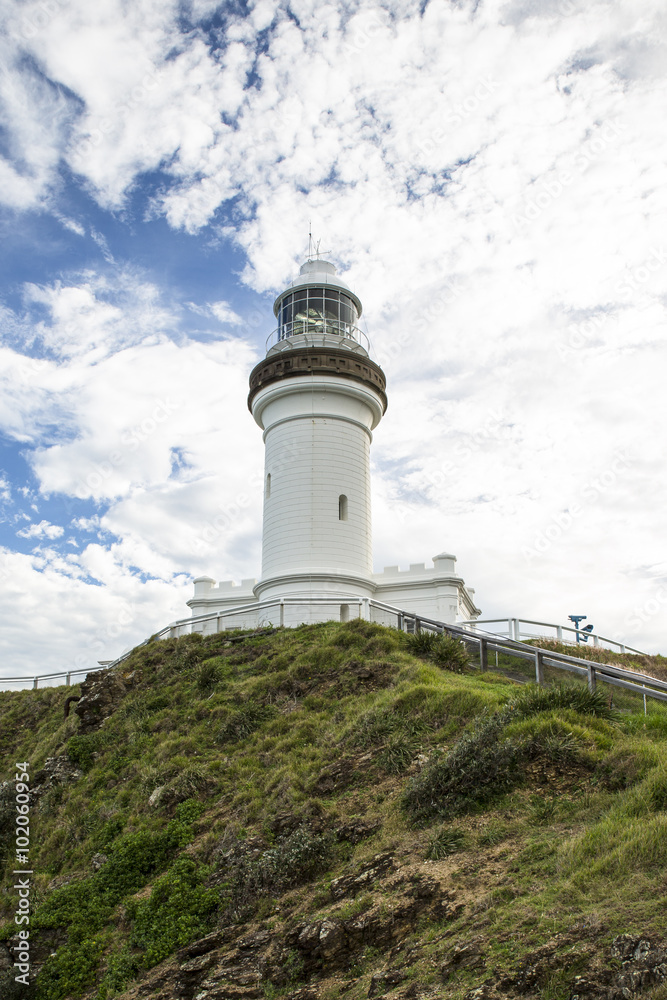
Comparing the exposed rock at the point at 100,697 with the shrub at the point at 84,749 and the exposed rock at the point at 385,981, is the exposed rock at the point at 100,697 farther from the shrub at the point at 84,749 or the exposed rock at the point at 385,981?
the exposed rock at the point at 385,981

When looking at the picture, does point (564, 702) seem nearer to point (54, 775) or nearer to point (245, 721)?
point (245, 721)

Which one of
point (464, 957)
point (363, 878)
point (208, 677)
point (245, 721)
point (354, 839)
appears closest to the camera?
point (464, 957)

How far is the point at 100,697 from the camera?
57.7 ft

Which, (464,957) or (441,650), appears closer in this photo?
(464,957)

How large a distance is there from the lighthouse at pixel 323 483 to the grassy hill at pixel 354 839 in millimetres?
6373

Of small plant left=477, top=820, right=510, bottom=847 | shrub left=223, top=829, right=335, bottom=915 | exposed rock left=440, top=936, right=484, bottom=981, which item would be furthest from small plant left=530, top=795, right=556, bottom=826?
shrub left=223, top=829, right=335, bottom=915

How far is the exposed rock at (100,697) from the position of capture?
17.2 meters

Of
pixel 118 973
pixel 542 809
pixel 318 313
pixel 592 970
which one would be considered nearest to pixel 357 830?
pixel 542 809

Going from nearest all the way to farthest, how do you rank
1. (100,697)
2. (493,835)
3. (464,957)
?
1. (464,957)
2. (493,835)
3. (100,697)

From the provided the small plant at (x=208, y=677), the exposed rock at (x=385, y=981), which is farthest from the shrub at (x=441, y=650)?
the exposed rock at (x=385, y=981)

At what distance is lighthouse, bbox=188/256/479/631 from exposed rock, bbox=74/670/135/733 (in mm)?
4451

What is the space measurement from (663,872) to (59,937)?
8823mm

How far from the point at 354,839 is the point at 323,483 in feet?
48.9

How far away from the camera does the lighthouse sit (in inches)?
906
